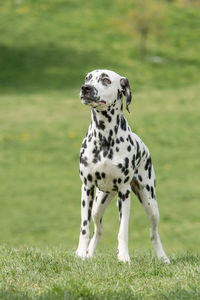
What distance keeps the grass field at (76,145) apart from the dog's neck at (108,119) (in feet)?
5.16

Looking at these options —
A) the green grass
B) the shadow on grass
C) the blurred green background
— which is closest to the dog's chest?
the green grass

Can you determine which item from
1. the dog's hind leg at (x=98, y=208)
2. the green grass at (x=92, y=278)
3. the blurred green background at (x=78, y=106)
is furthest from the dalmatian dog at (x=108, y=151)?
the blurred green background at (x=78, y=106)

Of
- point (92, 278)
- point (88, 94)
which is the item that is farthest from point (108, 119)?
point (92, 278)

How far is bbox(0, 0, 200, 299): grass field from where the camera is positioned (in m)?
6.48

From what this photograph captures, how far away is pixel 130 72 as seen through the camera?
41812 mm

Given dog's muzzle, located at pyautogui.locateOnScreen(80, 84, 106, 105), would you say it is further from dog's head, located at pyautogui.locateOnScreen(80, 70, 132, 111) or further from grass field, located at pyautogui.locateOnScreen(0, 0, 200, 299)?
grass field, located at pyautogui.locateOnScreen(0, 0, 200, 299)

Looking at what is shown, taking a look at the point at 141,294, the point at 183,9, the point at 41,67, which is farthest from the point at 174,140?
the point at 183,9

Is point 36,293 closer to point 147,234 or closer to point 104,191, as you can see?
point 104,191

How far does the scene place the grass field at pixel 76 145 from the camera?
21.3ft

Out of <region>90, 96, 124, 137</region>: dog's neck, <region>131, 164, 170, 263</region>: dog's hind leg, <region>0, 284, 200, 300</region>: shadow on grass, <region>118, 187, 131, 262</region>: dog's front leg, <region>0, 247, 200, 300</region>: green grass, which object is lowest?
<region>0, 284, 200, 300</region>: shadow on grass

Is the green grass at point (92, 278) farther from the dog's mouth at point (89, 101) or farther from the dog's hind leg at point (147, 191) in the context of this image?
the dog's mouth at point (89, 101)

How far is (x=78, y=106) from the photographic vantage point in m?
35.4

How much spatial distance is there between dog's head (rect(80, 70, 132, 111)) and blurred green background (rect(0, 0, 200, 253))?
3185 mm

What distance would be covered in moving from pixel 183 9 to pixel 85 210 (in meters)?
48.6
